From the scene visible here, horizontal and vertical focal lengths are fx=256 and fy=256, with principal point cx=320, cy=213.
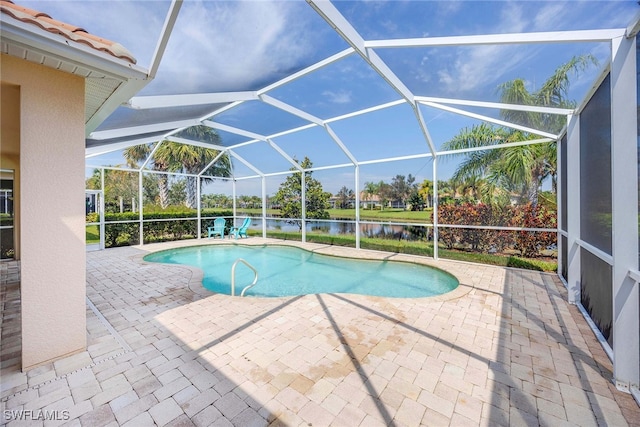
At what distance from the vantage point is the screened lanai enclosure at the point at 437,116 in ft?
9.87

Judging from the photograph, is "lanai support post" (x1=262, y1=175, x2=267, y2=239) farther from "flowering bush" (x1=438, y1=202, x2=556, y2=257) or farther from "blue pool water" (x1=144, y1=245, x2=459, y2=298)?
"flowering bush" (x1=438, y1=202, x2=556, y2=257)

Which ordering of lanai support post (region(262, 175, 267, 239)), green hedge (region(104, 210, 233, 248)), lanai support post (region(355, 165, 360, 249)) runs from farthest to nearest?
1. lanai support post (region(262, 175, 267, 239))
2. green hedge (region(104, 210, 233, 248))
3. lanai support post (region(355, 165, 360, 249))

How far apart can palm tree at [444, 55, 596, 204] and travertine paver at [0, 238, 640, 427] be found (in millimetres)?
3796

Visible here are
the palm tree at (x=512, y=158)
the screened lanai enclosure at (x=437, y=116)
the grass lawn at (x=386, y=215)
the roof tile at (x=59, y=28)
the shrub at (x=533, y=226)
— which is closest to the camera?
the roof tile at (x=59, y=28)

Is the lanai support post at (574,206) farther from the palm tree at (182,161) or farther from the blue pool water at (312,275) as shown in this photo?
the palm tree at (182,161)

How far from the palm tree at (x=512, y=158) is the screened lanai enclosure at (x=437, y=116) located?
0.04 metres

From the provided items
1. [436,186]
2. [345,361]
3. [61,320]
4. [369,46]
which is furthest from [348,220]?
[61,320]

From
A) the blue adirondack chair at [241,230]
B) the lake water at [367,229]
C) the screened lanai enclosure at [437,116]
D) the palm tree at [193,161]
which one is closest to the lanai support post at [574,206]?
the screened lanai enclosure at [437,116]

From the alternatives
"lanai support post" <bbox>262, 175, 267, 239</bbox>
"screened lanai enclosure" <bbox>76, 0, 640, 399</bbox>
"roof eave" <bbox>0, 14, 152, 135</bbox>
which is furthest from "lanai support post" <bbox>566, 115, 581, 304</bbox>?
"lanai support post" <bbox>262, 175, 267, 239</bbox>

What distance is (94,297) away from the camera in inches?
200

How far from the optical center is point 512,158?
809 cm

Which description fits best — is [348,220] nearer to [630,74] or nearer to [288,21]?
[288,21]

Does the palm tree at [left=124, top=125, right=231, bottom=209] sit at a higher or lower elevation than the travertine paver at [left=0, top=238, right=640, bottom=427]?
higher

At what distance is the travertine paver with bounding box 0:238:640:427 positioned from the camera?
7.38ft
